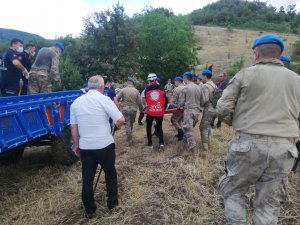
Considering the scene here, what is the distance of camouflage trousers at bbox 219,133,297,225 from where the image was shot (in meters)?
2.82

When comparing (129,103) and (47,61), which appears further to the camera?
(129,103)

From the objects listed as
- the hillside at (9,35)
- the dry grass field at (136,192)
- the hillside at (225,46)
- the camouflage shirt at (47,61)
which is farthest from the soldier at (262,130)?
the hillside at (9,35)

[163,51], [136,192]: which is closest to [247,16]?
[163,51]

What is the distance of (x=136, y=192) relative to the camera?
15.5 ft

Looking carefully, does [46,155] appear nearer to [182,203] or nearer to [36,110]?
[36,110]

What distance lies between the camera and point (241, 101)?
9.81 feet

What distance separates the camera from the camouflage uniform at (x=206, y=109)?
23.3 feet

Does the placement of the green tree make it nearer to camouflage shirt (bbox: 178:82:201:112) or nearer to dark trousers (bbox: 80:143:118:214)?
camouflage shirt (bbox: 178:82:201:112)

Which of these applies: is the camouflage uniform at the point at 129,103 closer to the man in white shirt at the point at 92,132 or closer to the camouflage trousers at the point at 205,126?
the camouflage trousers at the point at 205,126

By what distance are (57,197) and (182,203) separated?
1779mm

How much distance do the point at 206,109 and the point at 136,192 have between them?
10.1 feet

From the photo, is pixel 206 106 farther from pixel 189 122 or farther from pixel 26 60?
pixel 26 60

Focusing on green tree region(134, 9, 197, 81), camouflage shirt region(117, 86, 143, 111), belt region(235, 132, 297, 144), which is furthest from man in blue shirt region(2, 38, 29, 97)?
green tree region(134, 9, 197, 81)

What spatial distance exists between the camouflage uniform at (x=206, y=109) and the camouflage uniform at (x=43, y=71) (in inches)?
121
